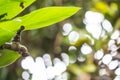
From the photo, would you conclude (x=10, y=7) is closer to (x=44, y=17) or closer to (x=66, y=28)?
(x=44, y=17)

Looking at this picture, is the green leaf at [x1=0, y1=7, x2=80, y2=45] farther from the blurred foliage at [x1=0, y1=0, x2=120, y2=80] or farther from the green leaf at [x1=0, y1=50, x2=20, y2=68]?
the blurred foliage at [x1=0, y1=0, x2=120, y2=80]

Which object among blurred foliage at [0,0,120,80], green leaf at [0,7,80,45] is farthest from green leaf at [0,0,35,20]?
blurred foliage at [0,0,120,80]

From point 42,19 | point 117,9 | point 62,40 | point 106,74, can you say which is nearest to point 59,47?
point 62,40

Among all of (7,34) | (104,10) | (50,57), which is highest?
(104,10)

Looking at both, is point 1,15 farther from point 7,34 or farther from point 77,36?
point 77,36

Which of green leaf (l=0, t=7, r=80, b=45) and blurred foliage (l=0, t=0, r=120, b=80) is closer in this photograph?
green leaf (l=0, t=7, r=80, b=45)

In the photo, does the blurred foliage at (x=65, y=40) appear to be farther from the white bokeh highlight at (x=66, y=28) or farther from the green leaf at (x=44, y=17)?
the green leaf at (x=44, y=17)

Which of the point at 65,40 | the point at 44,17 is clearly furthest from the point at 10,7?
the point at 65,40
